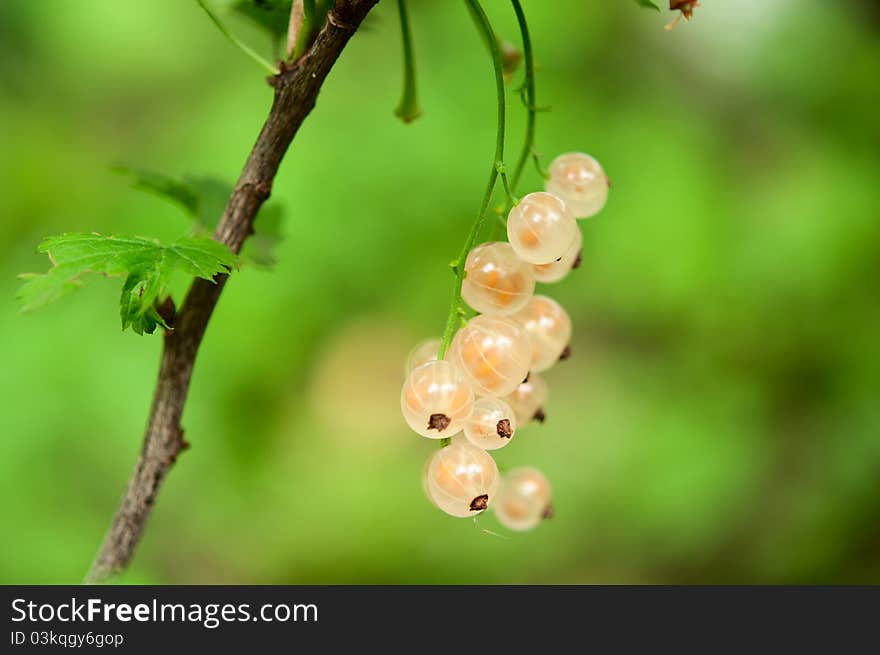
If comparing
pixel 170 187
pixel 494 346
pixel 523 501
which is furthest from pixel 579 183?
pixel 170 187

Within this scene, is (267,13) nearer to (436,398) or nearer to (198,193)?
(198,193)

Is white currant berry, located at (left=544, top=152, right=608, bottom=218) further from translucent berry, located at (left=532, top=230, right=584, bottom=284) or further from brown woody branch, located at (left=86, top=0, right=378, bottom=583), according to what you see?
brown woody branch, located at (left=86, top=0, right=378, bottom=583)

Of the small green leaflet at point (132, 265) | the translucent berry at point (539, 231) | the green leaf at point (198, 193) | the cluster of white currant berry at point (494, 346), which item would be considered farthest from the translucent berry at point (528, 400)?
the green leaf at point (198, 193)

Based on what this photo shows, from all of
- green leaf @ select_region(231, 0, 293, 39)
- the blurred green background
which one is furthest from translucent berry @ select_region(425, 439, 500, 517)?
the blurred green background

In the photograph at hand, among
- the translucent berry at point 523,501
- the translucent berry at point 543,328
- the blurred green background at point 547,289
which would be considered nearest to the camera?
the translucent berry at point 543,328

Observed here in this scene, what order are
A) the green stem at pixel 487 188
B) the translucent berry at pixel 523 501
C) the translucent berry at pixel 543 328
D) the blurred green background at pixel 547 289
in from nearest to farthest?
the green stem at pixel 487 188 → the translucent berry at pixel 543 328 → the translucent berry at pixel 523 501 → the blurred green background at pixel 547 289

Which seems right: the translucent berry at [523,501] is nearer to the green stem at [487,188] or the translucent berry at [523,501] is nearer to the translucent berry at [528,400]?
the translucent berry at [528,400]
